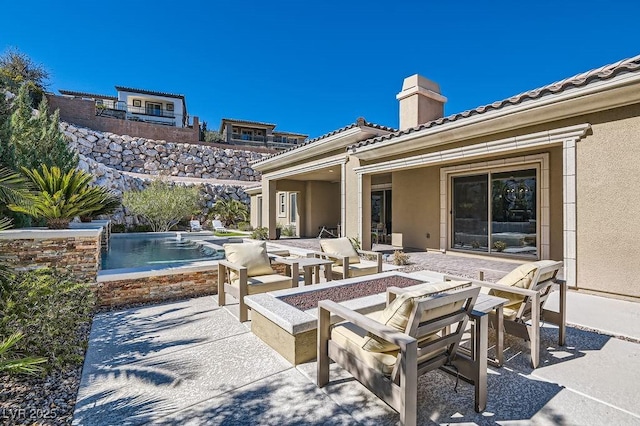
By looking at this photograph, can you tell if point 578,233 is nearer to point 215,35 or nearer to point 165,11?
point 165,11

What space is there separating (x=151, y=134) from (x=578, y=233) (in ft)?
117

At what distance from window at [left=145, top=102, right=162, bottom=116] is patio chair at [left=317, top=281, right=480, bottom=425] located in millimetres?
52196

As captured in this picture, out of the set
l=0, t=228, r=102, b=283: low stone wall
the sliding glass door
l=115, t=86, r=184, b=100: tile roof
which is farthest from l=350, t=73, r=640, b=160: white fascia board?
l=115, t=86, r=184, b=100: tile roof

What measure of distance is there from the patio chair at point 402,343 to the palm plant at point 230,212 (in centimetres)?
2516

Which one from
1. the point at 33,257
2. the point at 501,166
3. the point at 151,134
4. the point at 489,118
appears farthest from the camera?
the point at 151,134

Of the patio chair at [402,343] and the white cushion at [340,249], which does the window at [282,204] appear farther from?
the patio chair at [402,343]

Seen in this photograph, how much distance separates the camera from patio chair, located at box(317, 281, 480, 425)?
96.3 inches

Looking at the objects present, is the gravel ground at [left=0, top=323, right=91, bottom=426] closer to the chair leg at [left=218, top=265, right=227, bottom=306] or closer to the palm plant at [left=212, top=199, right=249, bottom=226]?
the chair leg at [left=218, top=265, right=227, bottom=306]

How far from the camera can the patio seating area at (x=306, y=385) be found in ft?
9.32

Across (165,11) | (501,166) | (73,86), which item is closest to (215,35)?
(165,11)

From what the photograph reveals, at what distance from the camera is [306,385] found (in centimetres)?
335

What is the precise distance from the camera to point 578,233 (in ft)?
19.8

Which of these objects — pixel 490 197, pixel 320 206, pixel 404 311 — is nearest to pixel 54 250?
pixel 404 311

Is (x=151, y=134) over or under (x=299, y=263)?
over
